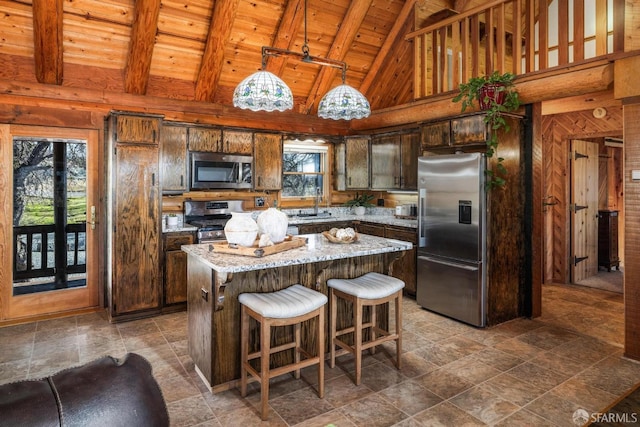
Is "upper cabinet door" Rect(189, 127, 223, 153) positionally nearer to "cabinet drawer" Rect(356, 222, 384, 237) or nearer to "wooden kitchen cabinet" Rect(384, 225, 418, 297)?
"cabinet drawer" Rect(356, 222, 384, 237)

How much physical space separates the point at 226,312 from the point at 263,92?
1.61 metres

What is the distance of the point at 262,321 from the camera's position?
8.21 ft

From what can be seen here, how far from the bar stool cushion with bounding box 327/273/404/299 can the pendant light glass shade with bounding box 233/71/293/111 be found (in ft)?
4.75

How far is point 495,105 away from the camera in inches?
160

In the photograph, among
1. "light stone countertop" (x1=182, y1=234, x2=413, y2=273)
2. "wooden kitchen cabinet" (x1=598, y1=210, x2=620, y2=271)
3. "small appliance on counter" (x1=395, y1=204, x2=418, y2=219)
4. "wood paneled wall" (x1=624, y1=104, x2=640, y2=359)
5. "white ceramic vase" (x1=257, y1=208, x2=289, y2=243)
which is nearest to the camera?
"light stone countertop" (x1=182, y1=234, x2=413, y2=273)

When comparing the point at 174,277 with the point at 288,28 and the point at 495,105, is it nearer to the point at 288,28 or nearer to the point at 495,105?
the point at 288,28

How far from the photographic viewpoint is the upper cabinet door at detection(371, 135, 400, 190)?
585 centimetres

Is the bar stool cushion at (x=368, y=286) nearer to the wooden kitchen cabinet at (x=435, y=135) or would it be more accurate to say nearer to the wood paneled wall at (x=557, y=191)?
the wooden kitchen cabinet at (x=435, y=135)

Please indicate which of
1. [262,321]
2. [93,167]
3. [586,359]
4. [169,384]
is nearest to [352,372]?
[262,321]

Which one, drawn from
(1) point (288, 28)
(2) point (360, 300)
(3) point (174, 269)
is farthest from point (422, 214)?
(3) point (174, 269)

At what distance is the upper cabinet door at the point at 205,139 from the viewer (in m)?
5.05

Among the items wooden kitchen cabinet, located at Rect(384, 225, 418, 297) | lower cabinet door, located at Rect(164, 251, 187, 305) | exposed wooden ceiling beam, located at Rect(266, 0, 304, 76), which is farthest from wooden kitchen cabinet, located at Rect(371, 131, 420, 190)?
lower cabinet door, located at Rect(164, 251, 187, 305)

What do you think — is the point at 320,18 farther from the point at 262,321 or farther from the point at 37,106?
the point at 262,321

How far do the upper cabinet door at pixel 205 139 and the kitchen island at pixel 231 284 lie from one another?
2336 millimetres
